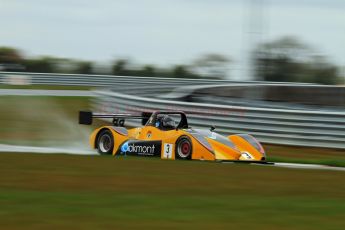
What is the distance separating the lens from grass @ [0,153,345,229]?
6.22 metres

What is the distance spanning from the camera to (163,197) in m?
7.50

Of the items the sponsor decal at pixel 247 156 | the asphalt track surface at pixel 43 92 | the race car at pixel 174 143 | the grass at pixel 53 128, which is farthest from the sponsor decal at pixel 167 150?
the asphalt track surface at pixel 43 92

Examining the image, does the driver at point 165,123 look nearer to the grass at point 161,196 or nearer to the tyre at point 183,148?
the tyre at point 183,148

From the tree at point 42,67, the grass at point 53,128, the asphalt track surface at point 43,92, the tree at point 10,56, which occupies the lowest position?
the grass at point 53,128

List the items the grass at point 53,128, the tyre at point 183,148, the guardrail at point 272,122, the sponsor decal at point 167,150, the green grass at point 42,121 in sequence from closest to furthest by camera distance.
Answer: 1. the tyre at point 183,148
2. the sponsor decal at point 167,150
3. the grass at point 53,128
4. the guardrail at point 272,122
5. the green grass at point 42,121

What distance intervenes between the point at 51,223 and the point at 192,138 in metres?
6.81

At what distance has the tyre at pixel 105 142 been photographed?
46.4ft

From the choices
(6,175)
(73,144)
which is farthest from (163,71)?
(6,175)

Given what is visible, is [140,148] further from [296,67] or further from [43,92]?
[296,67]

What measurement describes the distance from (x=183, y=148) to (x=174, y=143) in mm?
215

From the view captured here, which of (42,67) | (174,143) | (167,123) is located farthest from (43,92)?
(174,143)

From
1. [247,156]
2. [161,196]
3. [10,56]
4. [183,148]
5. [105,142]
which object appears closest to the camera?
[161,196]

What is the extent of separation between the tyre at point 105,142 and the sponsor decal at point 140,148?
1.14ft

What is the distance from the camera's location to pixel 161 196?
24.8ft
